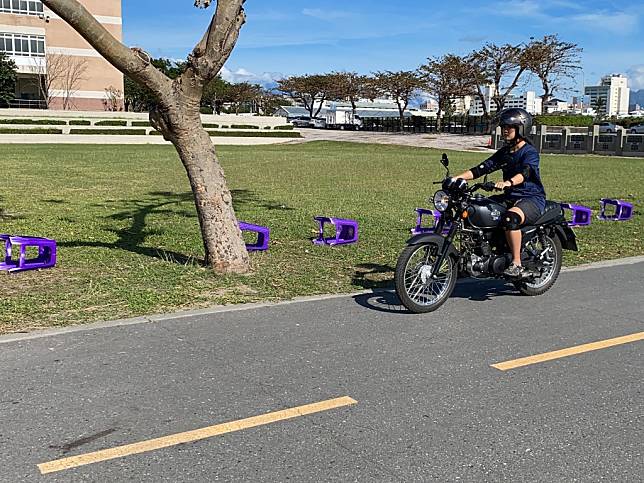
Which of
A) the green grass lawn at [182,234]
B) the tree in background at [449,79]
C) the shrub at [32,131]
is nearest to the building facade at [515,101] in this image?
the tree in background at [449,79]

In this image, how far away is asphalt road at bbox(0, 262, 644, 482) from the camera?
368 centimetres

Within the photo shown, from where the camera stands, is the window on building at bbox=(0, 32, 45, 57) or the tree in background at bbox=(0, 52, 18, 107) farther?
the window on building at bbox=(0, 32, 45, 57)

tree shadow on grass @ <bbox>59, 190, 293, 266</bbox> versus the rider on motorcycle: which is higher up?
the rider on motorcycle

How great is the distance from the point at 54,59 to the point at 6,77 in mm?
4987

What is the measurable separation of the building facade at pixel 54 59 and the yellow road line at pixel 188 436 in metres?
66.1

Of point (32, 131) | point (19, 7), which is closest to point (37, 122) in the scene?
point (32, 131)

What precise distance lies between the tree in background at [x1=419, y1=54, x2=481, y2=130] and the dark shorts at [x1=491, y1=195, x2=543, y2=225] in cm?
6470

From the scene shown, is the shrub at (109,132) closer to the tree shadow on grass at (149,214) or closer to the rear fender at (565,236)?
the tree shadow on grass at (149,214)

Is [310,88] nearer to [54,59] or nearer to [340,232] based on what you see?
[54,59]

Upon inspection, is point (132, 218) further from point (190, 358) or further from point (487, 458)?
point (487, 458)

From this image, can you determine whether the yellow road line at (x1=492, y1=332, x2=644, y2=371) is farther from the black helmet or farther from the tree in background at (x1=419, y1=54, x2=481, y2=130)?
the tree in background at (x1=419, y1=54, x2=481, y2=130)

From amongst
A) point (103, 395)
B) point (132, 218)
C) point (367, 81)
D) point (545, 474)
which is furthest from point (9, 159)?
point (367, 81)

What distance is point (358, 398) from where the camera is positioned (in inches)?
179

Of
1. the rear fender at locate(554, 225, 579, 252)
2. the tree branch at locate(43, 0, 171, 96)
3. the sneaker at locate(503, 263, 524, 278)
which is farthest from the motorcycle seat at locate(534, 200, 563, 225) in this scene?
the tree branch at locate(43, 0, 171, 96)
